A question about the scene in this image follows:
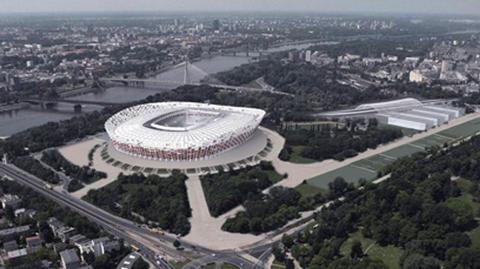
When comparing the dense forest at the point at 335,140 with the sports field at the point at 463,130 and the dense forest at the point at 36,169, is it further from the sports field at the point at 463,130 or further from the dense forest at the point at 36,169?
the dense forest at the point at 36,169

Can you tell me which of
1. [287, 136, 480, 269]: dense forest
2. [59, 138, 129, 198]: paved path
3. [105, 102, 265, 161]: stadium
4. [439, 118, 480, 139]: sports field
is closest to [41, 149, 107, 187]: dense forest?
[59, 138, 129, 198]: paved path

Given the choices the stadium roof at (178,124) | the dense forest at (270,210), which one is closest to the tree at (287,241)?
the dense forest at (270,210)

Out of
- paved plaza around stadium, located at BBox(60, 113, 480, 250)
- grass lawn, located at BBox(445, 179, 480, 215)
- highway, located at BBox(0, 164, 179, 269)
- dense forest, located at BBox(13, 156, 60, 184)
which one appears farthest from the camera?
dense forest, located at BBox(13, 156, 60, 184)

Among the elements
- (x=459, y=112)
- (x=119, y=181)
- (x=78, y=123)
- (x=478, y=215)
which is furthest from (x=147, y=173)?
(x=459, y=112)

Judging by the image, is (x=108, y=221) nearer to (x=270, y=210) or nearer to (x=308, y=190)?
(x=270, y=210)

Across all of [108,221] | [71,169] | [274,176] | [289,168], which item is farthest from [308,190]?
[71,169]

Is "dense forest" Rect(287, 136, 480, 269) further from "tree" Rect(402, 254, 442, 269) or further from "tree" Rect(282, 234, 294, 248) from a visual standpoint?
"tree" Rect(282, 234, 294, 248)

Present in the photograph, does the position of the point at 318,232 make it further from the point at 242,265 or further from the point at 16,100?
the point at 16,100
